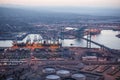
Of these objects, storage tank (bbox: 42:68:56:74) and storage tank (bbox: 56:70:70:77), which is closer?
storage tank (bbox: 56:70:70:77)

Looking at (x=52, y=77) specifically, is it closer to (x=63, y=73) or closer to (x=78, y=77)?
(x=63, y=73)

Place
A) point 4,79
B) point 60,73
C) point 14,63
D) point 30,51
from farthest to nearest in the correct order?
point 30,51 < point 14,63 < point 60,73 < point 4,79

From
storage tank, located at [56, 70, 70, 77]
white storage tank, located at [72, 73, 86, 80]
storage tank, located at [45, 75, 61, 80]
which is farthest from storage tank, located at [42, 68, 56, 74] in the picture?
white storage tank, located at [72, 73, 86, 80]

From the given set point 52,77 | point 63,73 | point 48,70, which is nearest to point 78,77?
point 63,73

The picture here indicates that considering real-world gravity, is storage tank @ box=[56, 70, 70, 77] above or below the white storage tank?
above

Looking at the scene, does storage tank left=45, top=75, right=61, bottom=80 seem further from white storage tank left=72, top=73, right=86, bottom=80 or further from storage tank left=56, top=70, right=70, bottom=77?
white storage tank left=72, top=73, right=86, bottom=80

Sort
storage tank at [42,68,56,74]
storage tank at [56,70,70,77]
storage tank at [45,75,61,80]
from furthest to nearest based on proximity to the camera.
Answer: storage tank at [42,68,56,74]
storage tank at [56,70,70,77]
storage tank at [45,75,61,80]

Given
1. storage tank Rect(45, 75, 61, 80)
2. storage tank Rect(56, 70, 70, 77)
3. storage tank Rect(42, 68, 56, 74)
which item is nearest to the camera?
storage tank Rect(45, 75, 61, 80)

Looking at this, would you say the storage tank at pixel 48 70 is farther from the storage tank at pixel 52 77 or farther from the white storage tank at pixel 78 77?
the white storage tank at pixel 78 77

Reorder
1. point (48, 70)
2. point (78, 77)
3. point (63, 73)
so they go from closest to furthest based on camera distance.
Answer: point (78, 77)
point (63, 73)
point (48, 70)

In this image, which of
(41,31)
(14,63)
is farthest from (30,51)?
(41,31)

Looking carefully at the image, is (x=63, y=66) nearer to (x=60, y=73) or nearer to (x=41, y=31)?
(x=60, y=73)
